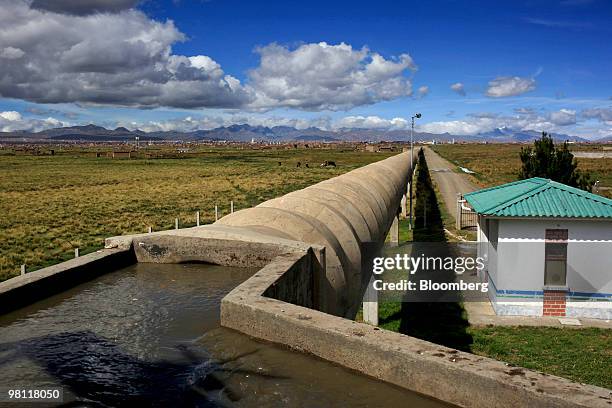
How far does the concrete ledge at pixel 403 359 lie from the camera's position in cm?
301

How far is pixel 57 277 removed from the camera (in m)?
6.36

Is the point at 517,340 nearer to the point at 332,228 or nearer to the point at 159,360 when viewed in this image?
the point at 332,228

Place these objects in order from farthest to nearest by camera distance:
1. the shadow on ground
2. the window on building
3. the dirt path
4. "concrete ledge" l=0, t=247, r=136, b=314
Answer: the dirt path, the window on building, the shadow on ground, "concrete ledge" l=0, t=247, r=136, b=314

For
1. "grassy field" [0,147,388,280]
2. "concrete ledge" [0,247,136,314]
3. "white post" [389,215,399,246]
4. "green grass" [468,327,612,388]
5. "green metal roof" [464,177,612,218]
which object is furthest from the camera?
"white post" [389,215,399,246]

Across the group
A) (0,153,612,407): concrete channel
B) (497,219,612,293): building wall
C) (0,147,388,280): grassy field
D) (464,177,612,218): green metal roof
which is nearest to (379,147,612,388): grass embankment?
(497,219,612,293): building wall

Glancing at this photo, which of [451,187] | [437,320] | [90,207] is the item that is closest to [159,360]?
[437,320]

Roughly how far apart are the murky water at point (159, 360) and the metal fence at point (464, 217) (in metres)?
21.1

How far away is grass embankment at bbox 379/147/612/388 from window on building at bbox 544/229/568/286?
130cm

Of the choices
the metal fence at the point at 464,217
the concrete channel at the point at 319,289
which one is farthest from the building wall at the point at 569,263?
the metal fence at the point at 464,217

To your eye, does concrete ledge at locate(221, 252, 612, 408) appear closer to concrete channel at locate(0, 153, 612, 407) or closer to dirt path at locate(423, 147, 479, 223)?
concrete channel at locate(0, 153, 612, 407)

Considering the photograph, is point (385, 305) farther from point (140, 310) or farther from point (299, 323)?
point (299, 323)

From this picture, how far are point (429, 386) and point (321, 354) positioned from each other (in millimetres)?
914

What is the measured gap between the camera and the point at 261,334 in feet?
14.6

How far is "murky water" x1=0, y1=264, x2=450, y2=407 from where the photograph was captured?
3605mm
